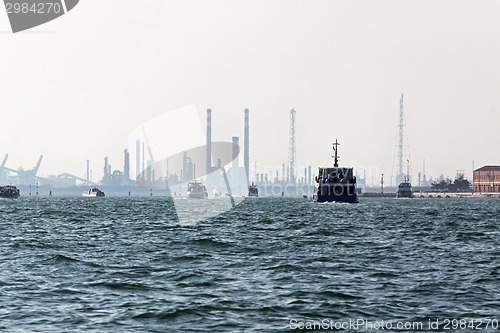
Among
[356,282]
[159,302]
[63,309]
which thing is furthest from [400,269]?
[63,309]

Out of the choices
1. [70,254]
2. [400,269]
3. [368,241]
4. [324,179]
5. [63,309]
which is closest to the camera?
[63,309]

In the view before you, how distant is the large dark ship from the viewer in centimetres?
17638

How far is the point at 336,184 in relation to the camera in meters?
176

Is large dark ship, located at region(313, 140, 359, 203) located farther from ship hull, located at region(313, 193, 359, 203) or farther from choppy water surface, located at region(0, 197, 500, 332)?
choppy water surface, located at region(0, 197, 500, 332)

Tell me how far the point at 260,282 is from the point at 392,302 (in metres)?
6.34

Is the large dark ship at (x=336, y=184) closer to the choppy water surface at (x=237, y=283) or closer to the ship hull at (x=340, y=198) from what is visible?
the ship hull at (x=340, y=198)

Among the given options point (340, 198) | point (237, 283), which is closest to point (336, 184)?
point (340, 198)

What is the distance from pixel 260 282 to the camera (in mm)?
31000

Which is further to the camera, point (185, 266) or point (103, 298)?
point (185, 266)

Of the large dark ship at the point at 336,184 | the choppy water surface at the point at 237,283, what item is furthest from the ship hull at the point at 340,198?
the choppy water surface at the point at 237,283

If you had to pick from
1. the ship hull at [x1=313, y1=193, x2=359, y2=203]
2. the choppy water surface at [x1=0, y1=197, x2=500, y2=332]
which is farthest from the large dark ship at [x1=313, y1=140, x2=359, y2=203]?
the choppy water surface at [x1=0, y1=197, x2=500, y2=332]

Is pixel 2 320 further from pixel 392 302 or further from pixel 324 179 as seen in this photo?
pixel 324 179

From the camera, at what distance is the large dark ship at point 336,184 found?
176 metres

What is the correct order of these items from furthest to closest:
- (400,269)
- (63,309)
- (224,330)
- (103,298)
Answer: (400,269) < (103,298) < (63,309) < (224,330)
